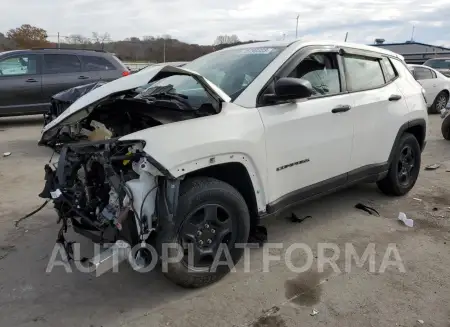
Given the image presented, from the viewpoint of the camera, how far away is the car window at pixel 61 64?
10172mm

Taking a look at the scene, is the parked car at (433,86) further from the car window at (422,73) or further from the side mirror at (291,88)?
the side mirror at (291,88)

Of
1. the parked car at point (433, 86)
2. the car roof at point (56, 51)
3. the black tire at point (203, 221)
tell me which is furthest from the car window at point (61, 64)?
the parked car at point (433, 86)

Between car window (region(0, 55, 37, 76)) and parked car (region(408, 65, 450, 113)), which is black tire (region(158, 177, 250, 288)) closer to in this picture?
car window (region(0, 55, 37, 76))

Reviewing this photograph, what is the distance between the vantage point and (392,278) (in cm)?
345

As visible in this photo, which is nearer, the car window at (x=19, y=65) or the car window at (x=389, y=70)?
the car window at (x=389, y=70)

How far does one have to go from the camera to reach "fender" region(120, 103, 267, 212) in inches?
112

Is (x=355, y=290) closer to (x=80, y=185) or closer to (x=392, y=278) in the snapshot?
(x=392, y=278)

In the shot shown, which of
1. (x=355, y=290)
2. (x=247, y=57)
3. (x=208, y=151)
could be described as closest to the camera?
(x=208, y=151)

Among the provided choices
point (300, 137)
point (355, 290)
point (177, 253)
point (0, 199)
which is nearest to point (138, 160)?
point (177, 253)

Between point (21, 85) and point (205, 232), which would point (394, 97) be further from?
point (21, 85)

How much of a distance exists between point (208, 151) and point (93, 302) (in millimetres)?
1384

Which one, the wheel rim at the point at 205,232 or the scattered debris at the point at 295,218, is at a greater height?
the wheel rim at the point at 205,232

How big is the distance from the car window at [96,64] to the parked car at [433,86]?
906 cm

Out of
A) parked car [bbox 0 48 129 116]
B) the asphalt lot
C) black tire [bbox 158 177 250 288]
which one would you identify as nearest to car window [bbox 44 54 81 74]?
parked car [bbox 0 48 129 116]
